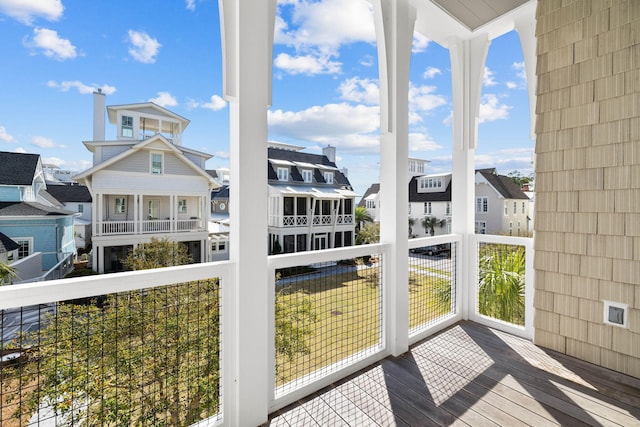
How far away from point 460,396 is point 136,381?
1.94 meters

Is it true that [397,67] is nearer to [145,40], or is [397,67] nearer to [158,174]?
[145,40]

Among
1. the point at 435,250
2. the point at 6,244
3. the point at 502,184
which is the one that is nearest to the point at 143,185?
the point at 6,244

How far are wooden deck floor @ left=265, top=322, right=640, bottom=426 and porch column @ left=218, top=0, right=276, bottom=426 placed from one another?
0.32 meters

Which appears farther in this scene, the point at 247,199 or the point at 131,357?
the point at 247,199

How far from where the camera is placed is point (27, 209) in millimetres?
1296

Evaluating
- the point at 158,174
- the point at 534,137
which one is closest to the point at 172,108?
the point at 158,174

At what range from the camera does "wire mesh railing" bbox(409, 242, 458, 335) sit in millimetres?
2852

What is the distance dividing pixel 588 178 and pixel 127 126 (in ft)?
10.9

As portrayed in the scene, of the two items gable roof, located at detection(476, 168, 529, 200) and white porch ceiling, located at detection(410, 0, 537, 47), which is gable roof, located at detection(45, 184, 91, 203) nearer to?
white porch ceiling, located at detection(410, 0, 537, 47)

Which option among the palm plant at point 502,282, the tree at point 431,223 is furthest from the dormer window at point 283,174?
the palm plant at point 502,282

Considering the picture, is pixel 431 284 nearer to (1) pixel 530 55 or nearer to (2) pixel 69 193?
(1) pixel 530 55

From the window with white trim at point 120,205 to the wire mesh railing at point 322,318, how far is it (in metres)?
0.90

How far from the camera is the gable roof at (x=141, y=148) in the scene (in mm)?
1510

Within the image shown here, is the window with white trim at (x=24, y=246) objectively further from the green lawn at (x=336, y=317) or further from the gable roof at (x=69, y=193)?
the green lawn at (x=336, y=317)
